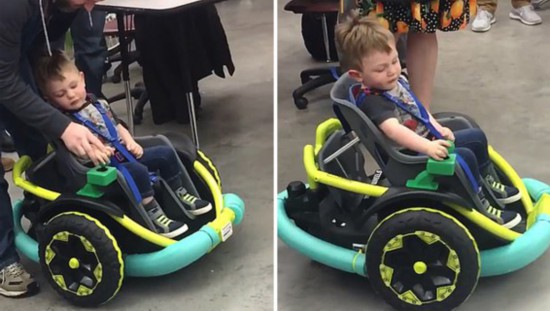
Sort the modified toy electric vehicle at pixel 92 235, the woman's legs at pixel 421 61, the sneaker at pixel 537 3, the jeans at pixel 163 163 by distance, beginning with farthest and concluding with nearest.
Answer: the sneaker at pixel 537 3 → the woman's legs at pixel 421 61 → the jeans at pixel 163 163 → the modified toy electric vehicle at pixel 92 235

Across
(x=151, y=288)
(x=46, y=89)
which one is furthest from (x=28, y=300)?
(x=46, y=89)

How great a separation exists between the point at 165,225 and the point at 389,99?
0.59m

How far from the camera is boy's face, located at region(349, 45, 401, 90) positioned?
1.66 m

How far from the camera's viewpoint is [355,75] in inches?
67.6

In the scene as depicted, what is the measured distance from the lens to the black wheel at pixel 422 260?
1.53 meters

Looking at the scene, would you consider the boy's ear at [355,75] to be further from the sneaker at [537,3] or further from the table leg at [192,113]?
the sneaker at [537,3]

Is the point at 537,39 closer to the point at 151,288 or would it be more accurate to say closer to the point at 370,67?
the point at 370,67

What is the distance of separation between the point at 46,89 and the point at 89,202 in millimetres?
287

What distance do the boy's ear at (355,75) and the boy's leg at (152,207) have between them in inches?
20.4

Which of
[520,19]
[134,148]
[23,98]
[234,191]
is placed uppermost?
[23,98]

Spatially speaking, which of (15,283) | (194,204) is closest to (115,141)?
(194,204)

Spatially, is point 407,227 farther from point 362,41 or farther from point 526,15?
point 526,15

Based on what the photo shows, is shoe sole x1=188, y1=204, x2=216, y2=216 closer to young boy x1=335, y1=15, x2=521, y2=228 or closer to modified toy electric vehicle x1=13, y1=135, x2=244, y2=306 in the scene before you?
modified toy electric vehicle x1=13, y1=135, x2=244, y2=306

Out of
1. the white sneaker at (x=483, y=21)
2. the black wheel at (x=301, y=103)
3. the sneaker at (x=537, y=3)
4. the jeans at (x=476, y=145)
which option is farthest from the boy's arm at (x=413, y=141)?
the sneaker at (x=537, y=3)
